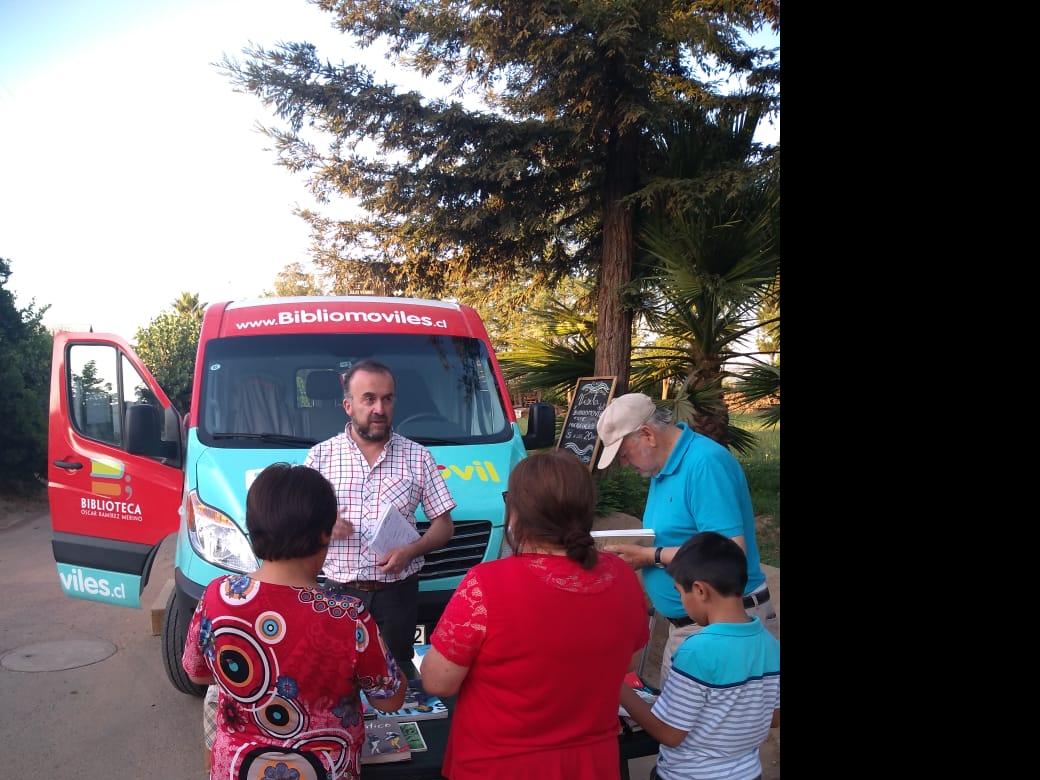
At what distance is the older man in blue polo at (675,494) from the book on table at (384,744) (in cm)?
100

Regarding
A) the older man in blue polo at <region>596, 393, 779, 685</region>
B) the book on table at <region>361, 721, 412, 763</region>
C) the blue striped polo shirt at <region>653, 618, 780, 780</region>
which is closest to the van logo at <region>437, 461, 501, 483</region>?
the older man in blue polo at <region>596, 393, 779, 685</region>

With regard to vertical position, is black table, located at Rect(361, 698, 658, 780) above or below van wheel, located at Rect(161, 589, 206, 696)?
above

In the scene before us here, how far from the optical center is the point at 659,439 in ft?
10.6

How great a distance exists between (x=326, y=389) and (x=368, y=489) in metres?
1.52

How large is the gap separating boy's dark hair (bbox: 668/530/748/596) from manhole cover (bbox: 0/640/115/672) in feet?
17.5

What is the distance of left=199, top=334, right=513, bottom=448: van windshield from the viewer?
4965mm

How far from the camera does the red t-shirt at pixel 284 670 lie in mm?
2078

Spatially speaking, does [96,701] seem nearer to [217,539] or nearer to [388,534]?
[217,539]

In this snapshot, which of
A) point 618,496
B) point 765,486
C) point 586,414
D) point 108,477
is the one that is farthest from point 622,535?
point 765,486

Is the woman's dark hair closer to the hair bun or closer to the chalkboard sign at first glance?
the hair bun

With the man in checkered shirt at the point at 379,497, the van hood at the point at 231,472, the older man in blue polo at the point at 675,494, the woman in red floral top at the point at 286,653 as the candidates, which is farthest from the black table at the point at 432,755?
the van hood at the point at 231,472
